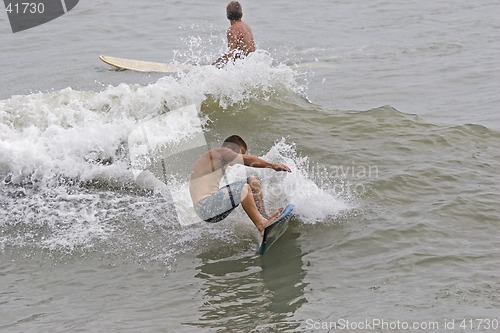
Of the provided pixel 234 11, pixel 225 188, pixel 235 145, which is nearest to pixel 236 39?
pixel 234 11

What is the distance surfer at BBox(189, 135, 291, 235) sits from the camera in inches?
288

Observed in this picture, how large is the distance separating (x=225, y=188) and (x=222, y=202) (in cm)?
14

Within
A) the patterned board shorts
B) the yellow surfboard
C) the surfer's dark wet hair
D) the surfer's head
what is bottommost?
the patterned board shorts

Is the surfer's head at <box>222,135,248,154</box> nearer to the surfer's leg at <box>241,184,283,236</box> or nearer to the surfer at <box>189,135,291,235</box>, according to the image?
the surfer at <box>189,135,291,235</box>

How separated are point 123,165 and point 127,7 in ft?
42.2

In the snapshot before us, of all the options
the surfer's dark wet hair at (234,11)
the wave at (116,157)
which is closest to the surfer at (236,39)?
the surfer's dark wet hair at (234,11)

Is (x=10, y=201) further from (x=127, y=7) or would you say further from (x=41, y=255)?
(x=127, y=7)

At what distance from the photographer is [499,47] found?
16.0 meters

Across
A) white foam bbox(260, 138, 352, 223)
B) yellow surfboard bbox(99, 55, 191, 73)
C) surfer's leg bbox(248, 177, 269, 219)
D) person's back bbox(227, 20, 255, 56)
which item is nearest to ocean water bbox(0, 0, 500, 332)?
white foam bbox(260, 138, 352, 223)

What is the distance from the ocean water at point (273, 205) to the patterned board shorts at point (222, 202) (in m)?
0.32

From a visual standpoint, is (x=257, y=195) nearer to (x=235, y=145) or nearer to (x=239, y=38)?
(x=235, y=145)

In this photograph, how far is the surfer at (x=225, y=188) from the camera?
731 cm

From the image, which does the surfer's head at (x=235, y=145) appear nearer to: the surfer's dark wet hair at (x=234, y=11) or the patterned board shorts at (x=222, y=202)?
the patterned board shorts at (x=222, y=202)

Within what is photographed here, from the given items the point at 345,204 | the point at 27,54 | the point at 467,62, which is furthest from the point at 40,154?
the point at 467,62
